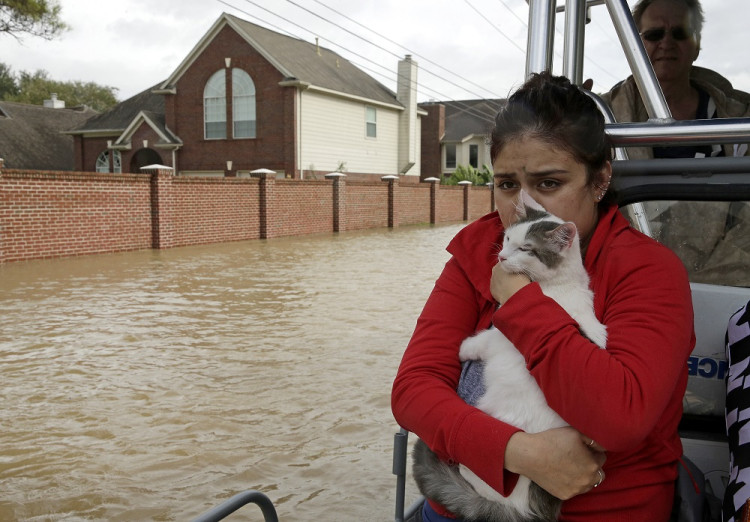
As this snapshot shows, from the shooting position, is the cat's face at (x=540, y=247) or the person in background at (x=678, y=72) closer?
the cat's face at (x=540, y=247)

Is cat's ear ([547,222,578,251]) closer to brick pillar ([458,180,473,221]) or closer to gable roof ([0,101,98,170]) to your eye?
brick pillar ([458,180,473,221])

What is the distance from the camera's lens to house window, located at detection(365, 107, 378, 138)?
3606 centimetres

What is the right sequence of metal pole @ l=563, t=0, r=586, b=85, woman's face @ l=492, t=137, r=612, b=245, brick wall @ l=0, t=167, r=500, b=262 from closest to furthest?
woman's face @ l=492, t=137, r=612, b=245
metal pole @ l=563, t=0, r=586, b=85
brick wall @ l=0, t=167, r=500, b=262

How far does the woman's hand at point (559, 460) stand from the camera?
168 cm

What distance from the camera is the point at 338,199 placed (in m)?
26.5

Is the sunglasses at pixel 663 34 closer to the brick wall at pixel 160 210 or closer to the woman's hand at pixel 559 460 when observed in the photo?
the woman's hand at pixel 559 460

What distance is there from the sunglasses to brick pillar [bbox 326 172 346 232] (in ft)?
75.3

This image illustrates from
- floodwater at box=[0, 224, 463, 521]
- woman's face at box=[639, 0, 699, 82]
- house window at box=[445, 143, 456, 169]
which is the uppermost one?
house window at box=[445, 143, 456, 169]

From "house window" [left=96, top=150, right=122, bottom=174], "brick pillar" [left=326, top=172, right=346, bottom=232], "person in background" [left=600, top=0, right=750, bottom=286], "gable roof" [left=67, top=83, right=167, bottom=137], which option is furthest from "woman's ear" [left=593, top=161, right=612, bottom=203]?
"house window" [left=96, top=150, right=122, bottom=174]

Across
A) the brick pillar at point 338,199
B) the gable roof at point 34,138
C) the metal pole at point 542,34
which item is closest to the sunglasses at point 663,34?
the metal pole at point 542,34

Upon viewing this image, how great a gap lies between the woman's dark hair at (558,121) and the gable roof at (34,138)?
40.8m

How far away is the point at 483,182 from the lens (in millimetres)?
43219

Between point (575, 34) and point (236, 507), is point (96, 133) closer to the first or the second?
point (575, 34)

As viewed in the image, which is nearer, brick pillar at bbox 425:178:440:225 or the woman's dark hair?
the woman's dark hair
